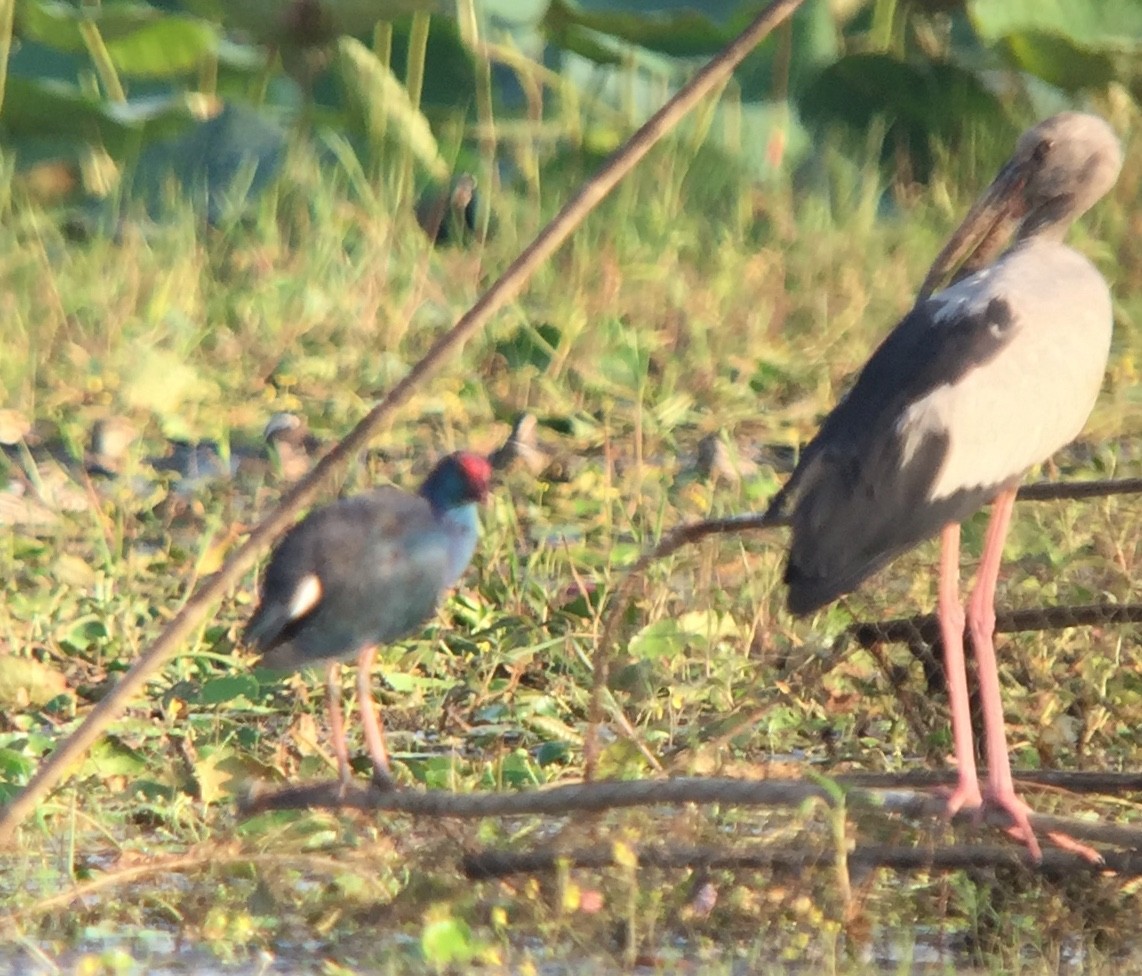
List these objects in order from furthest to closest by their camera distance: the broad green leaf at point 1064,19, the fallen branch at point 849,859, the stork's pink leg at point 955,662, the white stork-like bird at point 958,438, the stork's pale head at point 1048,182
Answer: the broad green leaf at point 1064,19 → the stork's pale head at point 1048,182 → the white stork-like bird at point 958,438 → the stork's pink leg at point 955,662 → the fallen branch at point 849,859

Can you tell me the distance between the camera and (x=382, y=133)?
286 inches

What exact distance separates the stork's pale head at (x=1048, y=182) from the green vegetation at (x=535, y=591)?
0.54m

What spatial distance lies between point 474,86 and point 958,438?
177 inches

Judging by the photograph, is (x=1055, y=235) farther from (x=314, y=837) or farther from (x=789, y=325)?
(x=789, y=325)

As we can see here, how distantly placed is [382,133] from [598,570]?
2793 millimetres

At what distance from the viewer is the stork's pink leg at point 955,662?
11.1 ft

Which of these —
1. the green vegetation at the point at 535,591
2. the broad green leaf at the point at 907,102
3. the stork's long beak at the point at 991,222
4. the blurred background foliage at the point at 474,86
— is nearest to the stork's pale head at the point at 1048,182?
the stork's long beak at the point at 991,222

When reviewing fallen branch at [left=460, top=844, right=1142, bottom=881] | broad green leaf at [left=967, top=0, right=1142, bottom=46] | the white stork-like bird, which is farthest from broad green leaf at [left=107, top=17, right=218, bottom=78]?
fallen branch at [left=460, top=844, right=1142, bottom=881]

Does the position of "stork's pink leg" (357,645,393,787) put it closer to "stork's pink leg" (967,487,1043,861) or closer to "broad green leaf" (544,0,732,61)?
"stork's pink leg" (967,487,1043,861)

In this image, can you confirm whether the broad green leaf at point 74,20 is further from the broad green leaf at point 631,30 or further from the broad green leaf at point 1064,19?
the broad green leaf at point 1064,19

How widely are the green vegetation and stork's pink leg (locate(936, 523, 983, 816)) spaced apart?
0.31ft

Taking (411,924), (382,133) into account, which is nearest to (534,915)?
(411,924)

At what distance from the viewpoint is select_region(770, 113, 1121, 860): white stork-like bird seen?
3.50 meters

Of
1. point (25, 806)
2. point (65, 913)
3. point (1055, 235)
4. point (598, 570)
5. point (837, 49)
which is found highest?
point (837, 49)
